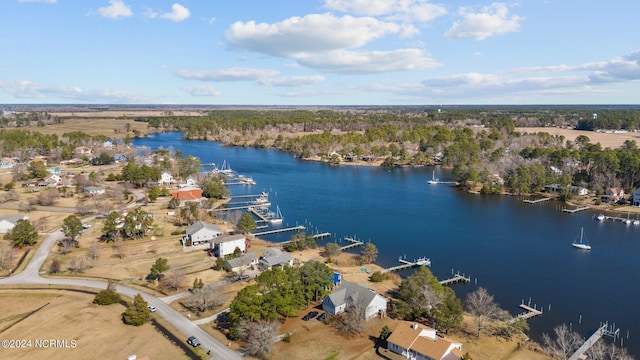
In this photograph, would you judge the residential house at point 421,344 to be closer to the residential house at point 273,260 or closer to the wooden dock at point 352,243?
the residential house at point 273,260

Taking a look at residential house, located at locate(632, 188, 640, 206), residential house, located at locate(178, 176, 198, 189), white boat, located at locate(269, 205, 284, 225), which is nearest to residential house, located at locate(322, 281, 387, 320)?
white boat, located at locate(269, 205, 284, 225)

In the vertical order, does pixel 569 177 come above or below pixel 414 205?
above

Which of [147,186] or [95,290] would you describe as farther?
[147,186]

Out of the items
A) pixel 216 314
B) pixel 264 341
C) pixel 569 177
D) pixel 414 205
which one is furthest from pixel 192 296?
pixel 569 177

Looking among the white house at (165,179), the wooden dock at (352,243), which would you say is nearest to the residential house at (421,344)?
the wooden dock at (352,243)

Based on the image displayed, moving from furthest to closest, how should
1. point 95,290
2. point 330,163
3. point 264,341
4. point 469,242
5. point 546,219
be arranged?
point 330,163, point 546,219, point 469,242, point 95,290, point 264,341

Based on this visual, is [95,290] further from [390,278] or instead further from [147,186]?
[147,186]
